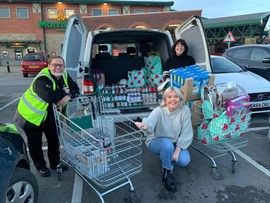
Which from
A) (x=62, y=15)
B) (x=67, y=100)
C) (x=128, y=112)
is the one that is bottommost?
(x=128, y=112)

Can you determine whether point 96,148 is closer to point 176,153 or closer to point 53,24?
point 176,153

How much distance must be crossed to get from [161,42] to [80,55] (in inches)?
76.2

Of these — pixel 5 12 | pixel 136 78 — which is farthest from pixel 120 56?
pixel 5 12

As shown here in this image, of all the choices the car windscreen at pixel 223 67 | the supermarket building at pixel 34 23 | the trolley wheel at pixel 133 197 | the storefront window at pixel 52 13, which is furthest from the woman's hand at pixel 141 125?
the storefront window at pixel 52 13

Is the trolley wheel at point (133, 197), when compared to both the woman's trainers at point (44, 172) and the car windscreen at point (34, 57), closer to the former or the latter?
the woman's trainers at point (44, 172)

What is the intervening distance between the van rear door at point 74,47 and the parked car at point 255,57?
5522 mm

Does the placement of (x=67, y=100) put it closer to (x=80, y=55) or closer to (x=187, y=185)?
(x=80, y=55)

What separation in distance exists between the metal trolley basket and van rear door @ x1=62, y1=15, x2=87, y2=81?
0.96 meters

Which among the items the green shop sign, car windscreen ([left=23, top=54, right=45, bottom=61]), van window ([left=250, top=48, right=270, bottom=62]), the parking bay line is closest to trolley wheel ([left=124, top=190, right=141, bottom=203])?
the parking bay line

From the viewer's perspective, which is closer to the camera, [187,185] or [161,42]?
[187,185]

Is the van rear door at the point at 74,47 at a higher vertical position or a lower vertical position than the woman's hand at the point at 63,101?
higher

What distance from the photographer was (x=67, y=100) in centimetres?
296

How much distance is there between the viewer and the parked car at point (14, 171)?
2010mm

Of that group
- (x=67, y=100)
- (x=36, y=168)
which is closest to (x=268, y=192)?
(x=67, y=100)
